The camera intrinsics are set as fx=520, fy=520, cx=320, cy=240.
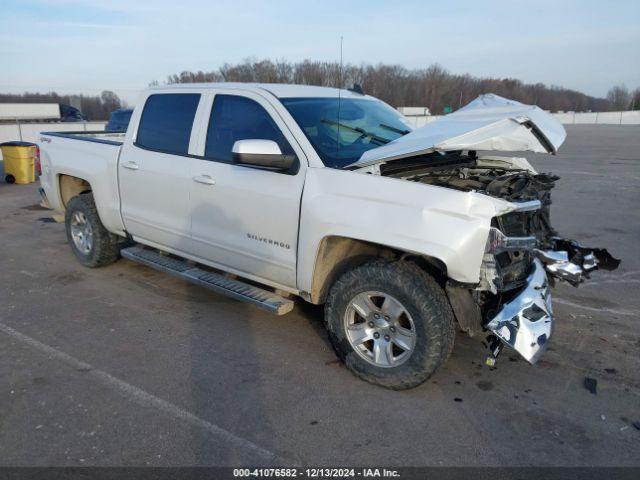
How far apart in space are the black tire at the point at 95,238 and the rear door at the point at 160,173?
0.66 m

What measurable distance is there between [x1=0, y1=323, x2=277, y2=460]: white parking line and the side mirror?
1727 millimetres

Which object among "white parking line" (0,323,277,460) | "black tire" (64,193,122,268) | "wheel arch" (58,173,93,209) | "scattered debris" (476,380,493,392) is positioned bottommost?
"white parking line" (0,323,277,460)

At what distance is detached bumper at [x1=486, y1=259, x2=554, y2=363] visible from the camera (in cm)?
321

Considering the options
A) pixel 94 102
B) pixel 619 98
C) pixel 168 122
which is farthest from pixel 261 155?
pixel 619 98

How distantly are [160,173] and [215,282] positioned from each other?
1.18m

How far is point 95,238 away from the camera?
5.93 metres

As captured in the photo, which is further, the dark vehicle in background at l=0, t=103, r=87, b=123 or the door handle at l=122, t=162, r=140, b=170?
the dark vehicle in background at l=0, t=103, r=87, b=123

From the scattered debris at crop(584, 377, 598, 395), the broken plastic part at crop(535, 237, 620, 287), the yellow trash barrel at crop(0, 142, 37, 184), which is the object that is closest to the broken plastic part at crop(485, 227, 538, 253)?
the broken plastic part at crop(535, 237, 620, 287)

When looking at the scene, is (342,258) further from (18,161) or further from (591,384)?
(18,161)

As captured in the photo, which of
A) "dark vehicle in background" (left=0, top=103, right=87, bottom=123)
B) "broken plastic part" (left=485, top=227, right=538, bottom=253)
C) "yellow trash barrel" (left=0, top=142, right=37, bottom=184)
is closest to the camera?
"broken plastic part" (left=485, top=227, right=538, bottom=253)

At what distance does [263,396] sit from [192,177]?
6.63ft

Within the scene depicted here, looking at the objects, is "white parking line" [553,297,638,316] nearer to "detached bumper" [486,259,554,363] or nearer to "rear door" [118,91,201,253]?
"detached bumper" [486,259,554,363]

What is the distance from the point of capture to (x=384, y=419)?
326 centimetres

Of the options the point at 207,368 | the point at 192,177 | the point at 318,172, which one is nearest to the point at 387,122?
the point at 318,172
